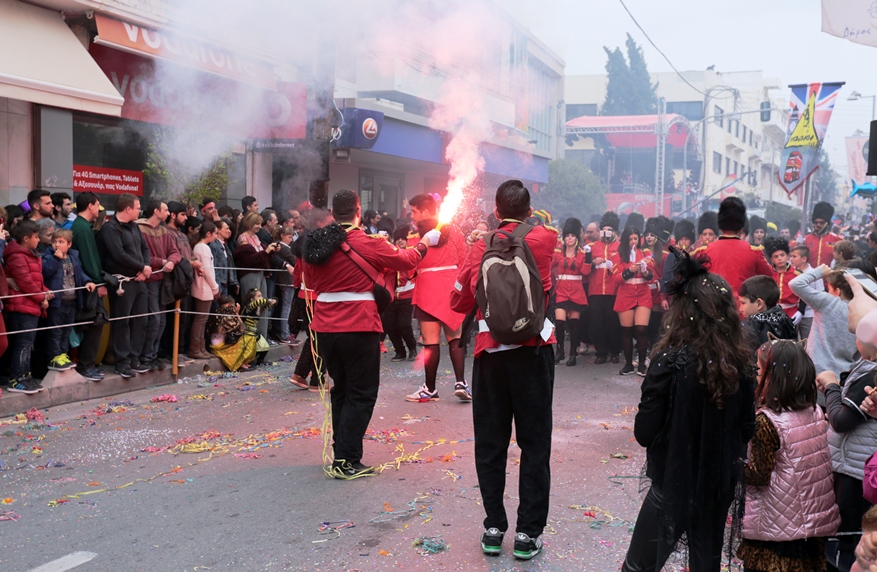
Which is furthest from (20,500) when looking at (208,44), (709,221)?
(709,221)

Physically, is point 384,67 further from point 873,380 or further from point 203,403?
point 873,380

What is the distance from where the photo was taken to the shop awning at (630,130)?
5894 centimetres

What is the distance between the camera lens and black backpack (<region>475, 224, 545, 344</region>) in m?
4.26

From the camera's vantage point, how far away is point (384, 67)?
59.5ft

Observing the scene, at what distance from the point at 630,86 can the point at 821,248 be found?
5413cm

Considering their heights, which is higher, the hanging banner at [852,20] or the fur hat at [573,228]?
the hanging banner at [852,20]

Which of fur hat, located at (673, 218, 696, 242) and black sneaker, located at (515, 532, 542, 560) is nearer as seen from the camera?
black sneaker, located at (515, 532, 542, 560)

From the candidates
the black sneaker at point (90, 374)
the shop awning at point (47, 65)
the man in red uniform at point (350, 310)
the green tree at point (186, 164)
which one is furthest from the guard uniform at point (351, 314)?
the green tree at point (186, 164)

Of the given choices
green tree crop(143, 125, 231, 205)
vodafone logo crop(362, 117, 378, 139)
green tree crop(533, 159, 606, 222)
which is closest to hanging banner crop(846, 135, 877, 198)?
green tree crop(533, 159, 606, 222)

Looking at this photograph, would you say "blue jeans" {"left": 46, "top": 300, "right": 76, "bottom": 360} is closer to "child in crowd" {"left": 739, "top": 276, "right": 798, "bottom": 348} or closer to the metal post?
the metal post

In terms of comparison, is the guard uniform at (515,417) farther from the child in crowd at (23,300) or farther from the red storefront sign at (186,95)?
the red storefront sign at (186,95)

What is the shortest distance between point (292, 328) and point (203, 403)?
2.17m

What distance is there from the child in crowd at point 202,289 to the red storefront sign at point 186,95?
3.74 metres

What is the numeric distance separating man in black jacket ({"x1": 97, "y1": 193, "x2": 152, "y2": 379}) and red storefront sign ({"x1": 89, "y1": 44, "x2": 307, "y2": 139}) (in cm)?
470
